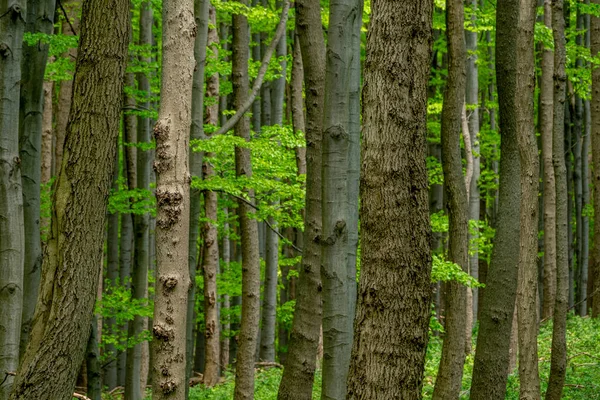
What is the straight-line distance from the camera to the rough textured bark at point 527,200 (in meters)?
8.59

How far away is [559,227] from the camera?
10680 mm

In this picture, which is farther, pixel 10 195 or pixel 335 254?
pixel 10 195

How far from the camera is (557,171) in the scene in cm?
1075

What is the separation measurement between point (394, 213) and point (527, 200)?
17.0ft

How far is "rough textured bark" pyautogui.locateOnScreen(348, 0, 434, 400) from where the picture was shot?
4098 millimetres

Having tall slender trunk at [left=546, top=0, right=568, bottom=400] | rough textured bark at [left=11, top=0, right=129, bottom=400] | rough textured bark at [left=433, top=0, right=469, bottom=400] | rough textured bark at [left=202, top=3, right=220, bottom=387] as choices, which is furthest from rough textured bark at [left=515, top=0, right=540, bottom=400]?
rough textured bark at [left=202, top=3, right=220, bottom=387]

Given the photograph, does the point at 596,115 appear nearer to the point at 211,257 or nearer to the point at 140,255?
the point at 211,257

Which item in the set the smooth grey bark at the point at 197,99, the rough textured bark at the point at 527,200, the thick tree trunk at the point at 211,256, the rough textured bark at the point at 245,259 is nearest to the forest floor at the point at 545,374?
the thick tree trunk at the point at 211,256

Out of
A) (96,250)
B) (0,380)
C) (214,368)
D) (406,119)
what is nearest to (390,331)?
(406,119)

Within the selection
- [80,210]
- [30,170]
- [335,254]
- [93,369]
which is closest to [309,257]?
[335,254]

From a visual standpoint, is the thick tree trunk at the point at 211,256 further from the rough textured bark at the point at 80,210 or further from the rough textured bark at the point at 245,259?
the rough textured bark at the point at 80,210

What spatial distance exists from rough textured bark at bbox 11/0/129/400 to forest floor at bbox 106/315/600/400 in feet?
26.9

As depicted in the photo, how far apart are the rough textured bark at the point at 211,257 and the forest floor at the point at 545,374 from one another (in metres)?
0.59

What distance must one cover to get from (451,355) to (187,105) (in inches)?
201
